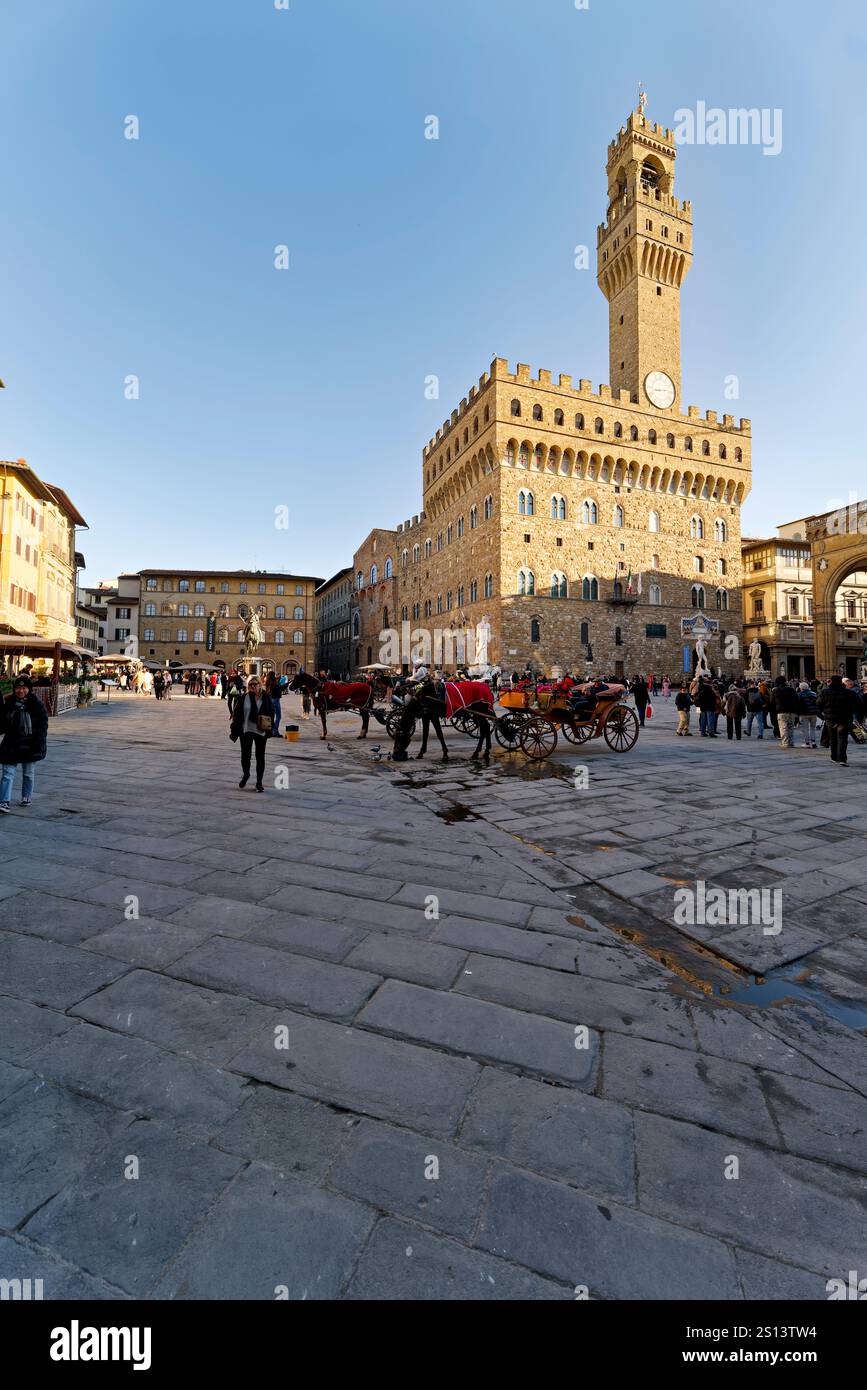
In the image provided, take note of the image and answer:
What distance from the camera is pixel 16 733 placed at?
18.1 ft

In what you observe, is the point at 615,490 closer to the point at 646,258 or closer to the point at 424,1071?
the point at 646,258

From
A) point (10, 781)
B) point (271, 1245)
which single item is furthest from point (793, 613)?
point (271, 1245)

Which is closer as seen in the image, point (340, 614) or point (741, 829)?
point (741, 829)

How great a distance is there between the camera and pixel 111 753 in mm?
9648

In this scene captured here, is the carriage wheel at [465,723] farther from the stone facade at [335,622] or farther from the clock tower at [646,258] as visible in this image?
the stone facade at [335,622]

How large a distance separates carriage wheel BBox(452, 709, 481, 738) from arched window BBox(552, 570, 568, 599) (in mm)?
20780

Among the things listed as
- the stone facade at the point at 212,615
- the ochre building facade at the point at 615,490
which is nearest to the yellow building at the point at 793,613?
the ochre building facade at the point at 615,490

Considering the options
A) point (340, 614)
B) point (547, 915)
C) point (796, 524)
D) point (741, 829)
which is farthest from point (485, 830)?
point (340, 614)

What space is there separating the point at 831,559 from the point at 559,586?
13.1m

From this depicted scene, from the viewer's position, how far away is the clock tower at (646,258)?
1375 inches

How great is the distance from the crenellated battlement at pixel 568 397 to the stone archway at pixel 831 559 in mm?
10738
